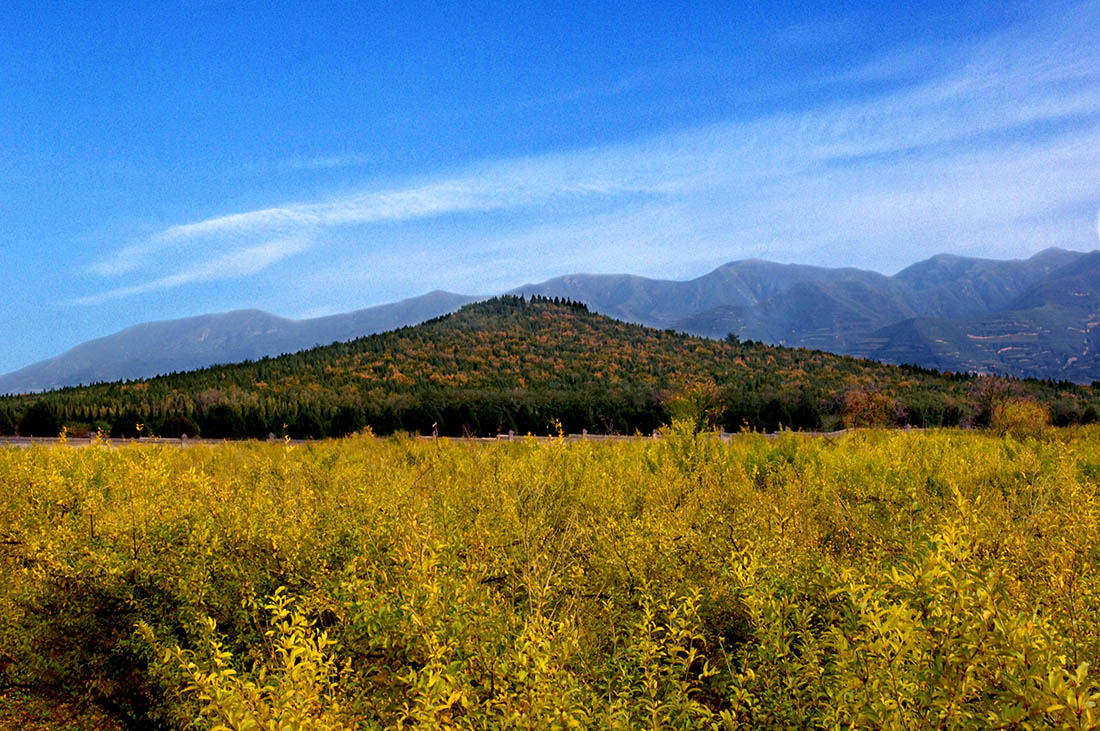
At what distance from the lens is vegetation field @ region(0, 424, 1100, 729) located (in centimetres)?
216

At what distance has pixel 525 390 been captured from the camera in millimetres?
38344

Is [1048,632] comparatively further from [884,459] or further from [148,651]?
[884,459]

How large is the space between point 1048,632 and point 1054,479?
7205 millimetres

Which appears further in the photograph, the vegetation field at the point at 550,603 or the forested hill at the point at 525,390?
the forested hill at the point at 525,390

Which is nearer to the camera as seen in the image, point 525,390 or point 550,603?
point 550,603

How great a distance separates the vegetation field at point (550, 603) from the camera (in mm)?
2158

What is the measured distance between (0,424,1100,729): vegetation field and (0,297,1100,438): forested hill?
6.64 meters

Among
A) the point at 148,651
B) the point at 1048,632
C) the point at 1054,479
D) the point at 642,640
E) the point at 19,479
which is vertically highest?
the point at 19,479

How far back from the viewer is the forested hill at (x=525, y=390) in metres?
27.2

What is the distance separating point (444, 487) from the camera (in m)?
7.14

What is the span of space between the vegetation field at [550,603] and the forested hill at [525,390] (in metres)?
6.64

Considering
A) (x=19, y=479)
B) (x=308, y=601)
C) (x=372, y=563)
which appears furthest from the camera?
(x=19, y=479)

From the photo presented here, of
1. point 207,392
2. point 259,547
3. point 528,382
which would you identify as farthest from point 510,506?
point 528,382

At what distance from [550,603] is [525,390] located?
113 feet
